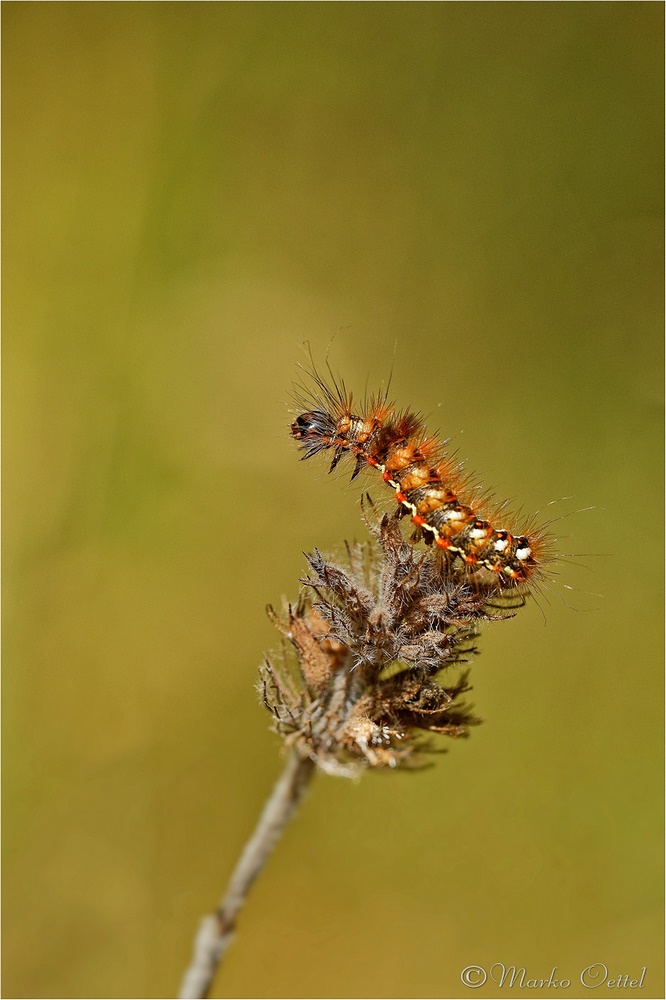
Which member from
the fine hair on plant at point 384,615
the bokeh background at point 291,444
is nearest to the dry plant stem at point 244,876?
the fine hair on plant at point 384,615

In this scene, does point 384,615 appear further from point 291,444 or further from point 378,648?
point 291,444

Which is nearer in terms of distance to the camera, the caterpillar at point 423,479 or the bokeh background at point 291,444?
the caterpillar at point 423,479

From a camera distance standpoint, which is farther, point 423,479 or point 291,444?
point 291,444

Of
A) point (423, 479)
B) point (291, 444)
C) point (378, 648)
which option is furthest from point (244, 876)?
point (291, 444)

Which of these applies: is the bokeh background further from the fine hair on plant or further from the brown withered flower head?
the brown withered flower head

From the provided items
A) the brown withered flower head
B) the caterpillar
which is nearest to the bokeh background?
the caterpillar

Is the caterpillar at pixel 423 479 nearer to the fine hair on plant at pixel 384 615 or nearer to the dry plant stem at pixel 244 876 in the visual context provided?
the fine hair on plant at pixel 384 615

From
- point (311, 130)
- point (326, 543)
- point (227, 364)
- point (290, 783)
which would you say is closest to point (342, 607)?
point (290, 783)
